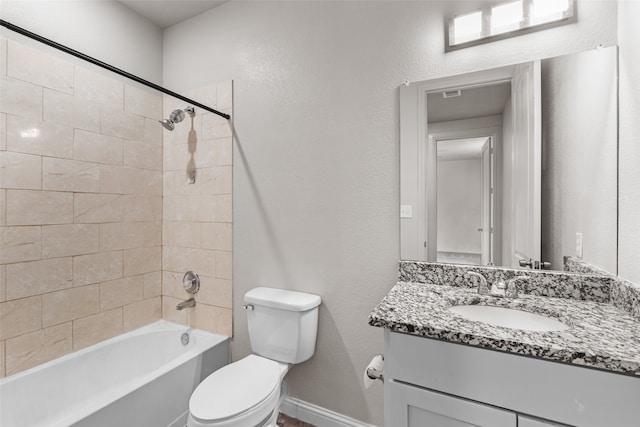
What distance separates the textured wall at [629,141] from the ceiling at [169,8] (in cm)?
215

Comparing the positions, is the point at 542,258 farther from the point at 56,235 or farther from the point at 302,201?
the point at 56,235

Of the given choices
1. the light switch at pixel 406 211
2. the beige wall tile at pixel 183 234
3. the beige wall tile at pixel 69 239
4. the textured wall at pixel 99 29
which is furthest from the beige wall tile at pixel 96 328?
the light switch at pixel 406 211

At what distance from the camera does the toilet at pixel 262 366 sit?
1270 mm

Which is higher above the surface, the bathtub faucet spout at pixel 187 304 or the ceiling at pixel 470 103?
the ceiling at pixel 470 103

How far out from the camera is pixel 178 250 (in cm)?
227

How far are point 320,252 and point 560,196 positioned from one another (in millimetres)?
1156

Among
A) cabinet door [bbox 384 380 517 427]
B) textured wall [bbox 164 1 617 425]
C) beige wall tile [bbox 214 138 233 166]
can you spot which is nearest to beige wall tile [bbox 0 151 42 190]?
beige wall tile [bbox 214 138 233 166]

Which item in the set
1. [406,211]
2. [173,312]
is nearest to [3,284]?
[173,312]

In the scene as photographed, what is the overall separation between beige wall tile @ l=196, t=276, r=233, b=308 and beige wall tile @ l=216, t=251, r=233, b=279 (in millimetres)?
38

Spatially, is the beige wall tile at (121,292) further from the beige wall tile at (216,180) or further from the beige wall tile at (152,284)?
the beige wall tile at (216,180)

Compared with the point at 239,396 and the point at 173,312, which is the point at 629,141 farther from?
the point at 173,312

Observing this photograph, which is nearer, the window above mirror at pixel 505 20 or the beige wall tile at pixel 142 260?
the window above mirror at pixel 505 20

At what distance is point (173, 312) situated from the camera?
7.54 ft

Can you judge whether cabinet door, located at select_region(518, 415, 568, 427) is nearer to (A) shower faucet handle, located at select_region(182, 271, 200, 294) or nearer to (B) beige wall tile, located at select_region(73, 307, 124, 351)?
(A) shower faucet handle, located at select_region(182, 271, 200, 294)
